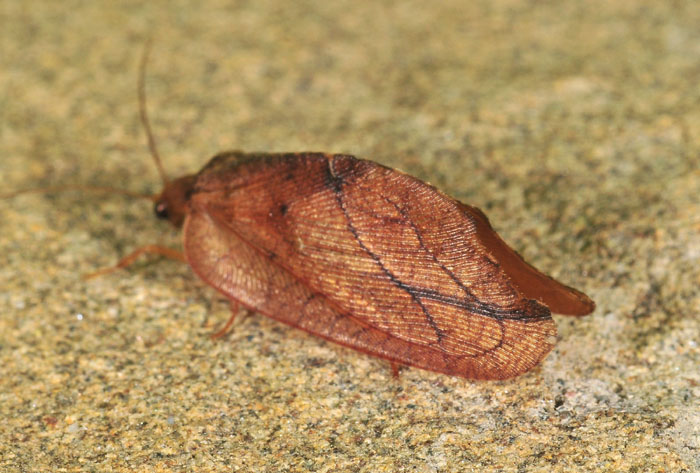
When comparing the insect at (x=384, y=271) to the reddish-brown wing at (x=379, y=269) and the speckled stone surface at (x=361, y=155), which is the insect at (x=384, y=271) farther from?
the speckled stone surface at (x=361, y=155)

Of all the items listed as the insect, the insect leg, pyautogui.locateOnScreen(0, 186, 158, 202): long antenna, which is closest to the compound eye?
pyautogui.locateOnScreen(0, 186, 158, 202): long antenna

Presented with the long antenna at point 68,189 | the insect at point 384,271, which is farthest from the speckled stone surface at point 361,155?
the insect at point 384,271

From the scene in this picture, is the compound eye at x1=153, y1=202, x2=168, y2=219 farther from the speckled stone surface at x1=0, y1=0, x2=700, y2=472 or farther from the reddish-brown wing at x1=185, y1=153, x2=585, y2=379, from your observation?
the reddish-brown wing at x1=185, y1=153, x2=585, y2=379

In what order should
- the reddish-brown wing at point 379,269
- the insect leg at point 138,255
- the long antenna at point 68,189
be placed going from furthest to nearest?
A: the long antenna at point 68,189 < the insect leg at point 138,255 < the reddish-brown wing at point 379,269

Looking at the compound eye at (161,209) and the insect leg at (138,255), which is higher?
the compound eye at (161,209)

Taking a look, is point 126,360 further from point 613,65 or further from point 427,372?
point 613,65

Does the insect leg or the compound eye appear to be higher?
the compound eye

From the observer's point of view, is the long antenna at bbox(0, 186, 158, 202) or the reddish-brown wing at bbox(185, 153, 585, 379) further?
the long antenna at bbox(0, 186, 158, 202)

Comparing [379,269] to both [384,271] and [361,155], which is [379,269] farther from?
[361,155]

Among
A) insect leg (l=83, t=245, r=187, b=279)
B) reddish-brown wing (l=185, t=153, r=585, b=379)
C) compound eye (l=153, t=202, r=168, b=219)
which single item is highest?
reddish-brown wing (l=185, t=153, r=585, b=379)
